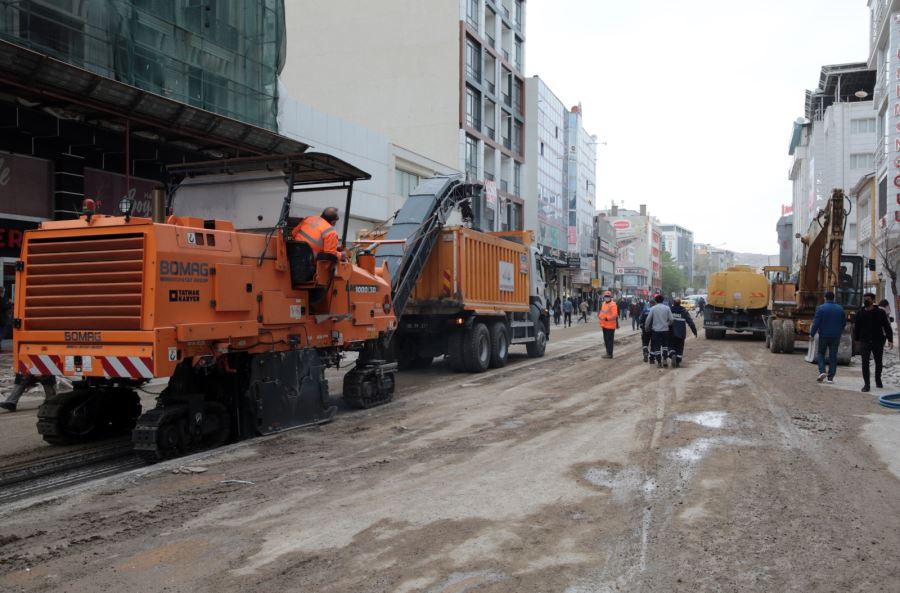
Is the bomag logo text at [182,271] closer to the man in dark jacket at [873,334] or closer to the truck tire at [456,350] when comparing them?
the truck tire at [456,350]

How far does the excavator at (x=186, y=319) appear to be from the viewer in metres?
6.53

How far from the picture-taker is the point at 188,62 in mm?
19438

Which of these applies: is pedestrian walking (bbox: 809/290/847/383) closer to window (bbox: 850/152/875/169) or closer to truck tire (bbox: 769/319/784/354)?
truck tire (bbox: 769/319/784/354)

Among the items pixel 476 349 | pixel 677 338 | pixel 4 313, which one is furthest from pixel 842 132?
pixel 4 313

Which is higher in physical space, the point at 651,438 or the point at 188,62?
the point at 188,62

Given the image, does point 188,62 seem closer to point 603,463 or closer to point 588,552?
point 603,463

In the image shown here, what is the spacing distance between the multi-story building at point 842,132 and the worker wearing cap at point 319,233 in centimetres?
5616

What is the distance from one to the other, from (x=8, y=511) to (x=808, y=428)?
843 centimetres

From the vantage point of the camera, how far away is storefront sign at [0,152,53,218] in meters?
15.6

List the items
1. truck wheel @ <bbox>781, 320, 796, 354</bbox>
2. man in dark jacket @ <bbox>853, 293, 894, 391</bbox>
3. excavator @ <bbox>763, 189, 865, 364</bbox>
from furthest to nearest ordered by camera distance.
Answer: truck wheel @ <bbox>781, 320, 796, 354</bbox>
excavator @ <bbox>763, 189, 865, 364</bbox>
man in dark jacket @ <bbox>853, 293, 894, 391</bbox>

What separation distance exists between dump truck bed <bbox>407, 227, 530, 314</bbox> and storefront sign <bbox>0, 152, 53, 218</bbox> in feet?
31.1

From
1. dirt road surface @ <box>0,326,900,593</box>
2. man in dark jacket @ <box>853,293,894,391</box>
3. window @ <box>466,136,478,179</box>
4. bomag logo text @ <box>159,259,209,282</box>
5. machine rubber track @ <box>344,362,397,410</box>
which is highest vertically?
window @ <box>466,136,478,179</box>

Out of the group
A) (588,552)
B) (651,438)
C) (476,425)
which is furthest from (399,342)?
(588,552)

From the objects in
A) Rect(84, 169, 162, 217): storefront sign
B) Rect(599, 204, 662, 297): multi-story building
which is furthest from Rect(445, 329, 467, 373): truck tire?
Rect(599, 204, 662, 297): multi-story building
